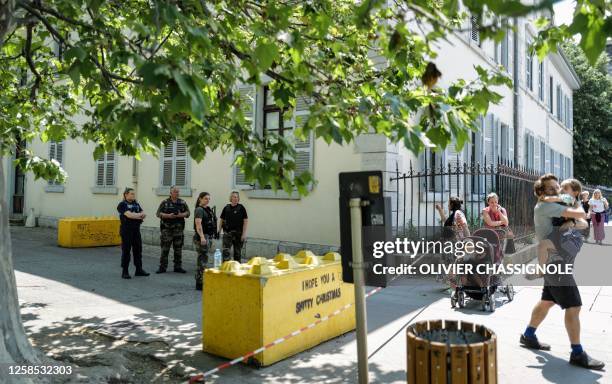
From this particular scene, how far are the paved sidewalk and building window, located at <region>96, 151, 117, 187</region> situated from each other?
627 cm

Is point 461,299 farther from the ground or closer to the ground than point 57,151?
closer to the ground

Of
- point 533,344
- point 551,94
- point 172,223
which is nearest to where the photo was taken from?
point 533,344

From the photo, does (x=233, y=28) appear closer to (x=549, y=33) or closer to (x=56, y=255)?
(x=549, y=33)

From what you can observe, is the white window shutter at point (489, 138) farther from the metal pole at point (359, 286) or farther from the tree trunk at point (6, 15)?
the tree trunk at point (6, 15)

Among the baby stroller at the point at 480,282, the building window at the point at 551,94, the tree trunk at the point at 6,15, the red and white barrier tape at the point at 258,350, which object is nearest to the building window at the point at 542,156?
the building window at the point at 551,94

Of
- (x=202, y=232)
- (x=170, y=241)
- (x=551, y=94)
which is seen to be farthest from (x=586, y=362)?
(x=551, y=94)

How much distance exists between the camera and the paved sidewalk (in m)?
4.67

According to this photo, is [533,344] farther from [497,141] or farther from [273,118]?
[497,141]

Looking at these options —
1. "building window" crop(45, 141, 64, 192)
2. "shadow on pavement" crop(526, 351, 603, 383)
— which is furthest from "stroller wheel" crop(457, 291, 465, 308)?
"building window" crop(45, 141, 64, 192)

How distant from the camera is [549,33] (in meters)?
4.30

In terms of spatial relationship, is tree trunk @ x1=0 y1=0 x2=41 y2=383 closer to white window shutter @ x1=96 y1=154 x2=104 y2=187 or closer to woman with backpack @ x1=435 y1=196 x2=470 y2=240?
woman with backpack @ x1=435 y1=196 x2=470 y2=240

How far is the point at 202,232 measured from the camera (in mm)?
8625

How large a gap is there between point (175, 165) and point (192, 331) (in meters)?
8.57

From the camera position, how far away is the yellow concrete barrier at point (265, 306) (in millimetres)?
4828
